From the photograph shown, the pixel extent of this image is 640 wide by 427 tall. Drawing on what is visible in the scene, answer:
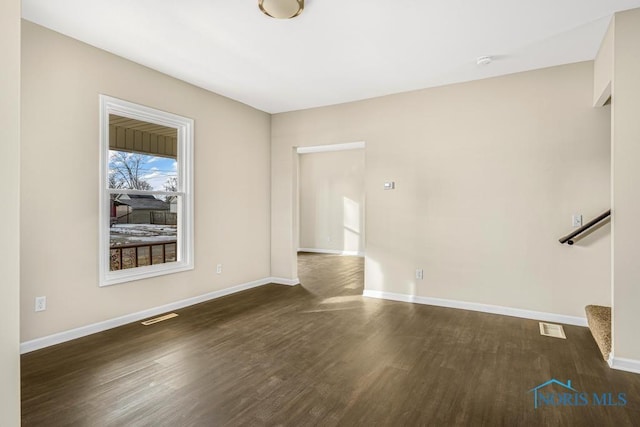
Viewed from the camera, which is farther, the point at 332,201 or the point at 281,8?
the point at 332,201

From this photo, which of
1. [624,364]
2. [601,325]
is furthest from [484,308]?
[624,364]

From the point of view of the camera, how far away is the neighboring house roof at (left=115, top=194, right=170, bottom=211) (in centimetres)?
373

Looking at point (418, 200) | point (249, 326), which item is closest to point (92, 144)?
point (249, 326)

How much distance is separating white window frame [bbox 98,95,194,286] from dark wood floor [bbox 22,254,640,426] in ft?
1.99

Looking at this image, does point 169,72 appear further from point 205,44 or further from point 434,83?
point 434,83

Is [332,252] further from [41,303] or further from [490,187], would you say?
[41,303]

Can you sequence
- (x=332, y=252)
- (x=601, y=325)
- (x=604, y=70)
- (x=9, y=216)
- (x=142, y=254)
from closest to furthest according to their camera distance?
(x=9, y=216), (x=601, y=325), (x=604, y=70), (x=142, y=254), (x=332, y=252)

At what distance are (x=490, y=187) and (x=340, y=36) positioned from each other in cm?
249

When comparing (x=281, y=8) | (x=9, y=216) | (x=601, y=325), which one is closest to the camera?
(x=9, y=216)

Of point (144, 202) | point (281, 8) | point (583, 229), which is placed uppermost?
point (281, 8)

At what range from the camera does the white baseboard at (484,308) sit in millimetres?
3691

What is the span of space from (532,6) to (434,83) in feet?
5.47

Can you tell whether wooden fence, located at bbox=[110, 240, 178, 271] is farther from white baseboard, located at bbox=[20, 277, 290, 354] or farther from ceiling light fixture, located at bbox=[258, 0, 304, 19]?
ceiling light fixture, located at bbox=[258, 0, 304, 19]

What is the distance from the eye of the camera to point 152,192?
3.98m
